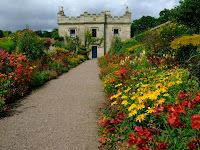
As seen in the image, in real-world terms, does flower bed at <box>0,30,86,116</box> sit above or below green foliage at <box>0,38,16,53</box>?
below

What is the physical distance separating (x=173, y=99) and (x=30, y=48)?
9.08 m

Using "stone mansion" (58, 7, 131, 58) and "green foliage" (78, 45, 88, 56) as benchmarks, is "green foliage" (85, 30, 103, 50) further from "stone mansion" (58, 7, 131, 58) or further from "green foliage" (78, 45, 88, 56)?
"green foliage" (78, 45, 88, 56)

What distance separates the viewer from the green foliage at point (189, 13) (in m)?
9.41

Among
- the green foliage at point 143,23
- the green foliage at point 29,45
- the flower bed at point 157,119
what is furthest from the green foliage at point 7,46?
the green foliage at point 143,23

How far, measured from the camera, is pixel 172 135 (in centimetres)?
193

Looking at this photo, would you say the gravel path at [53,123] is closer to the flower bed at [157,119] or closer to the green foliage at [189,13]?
the flower bed at [157,119]

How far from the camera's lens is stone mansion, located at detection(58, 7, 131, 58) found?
26906mm

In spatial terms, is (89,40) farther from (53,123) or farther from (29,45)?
(53,123)

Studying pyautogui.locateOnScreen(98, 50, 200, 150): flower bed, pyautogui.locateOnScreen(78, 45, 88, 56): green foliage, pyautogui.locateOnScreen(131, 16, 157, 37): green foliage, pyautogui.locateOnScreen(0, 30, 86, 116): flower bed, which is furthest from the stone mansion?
pyautogui.locateOnScreen(98, 50, 200, 150): flower bed

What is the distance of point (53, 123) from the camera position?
3.86m

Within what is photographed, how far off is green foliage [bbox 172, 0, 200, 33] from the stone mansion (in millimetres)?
17351

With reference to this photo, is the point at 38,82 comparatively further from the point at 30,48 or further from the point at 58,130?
the point at 58,130

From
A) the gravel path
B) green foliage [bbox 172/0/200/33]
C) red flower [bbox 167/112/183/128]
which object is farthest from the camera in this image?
green foliage [bbox 172/0/200/33]

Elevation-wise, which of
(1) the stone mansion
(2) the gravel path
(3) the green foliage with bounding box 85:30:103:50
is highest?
(1) the stone mansion
